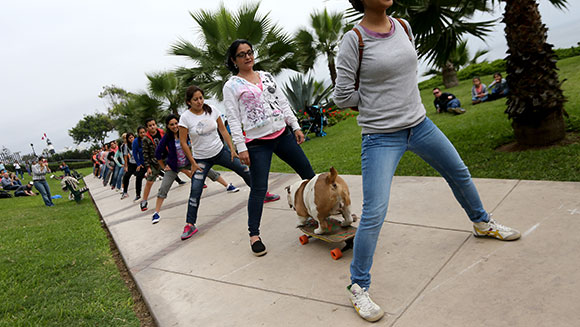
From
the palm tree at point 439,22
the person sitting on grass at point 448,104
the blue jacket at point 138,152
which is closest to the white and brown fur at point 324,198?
the palm tree at point 439,22

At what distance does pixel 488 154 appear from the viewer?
220 inches

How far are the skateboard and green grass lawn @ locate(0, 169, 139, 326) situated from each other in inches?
61.4

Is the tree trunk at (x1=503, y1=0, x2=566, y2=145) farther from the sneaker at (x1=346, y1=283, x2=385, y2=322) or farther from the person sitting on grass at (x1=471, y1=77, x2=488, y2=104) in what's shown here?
the person sitting on grass at (x1=471, y1=77, x2=488, y2=104)

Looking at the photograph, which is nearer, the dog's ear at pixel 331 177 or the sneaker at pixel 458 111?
the dog's ear at pixel 331 177

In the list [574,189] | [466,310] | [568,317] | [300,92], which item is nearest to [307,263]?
[466,310]

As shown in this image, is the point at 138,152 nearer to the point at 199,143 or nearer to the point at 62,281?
the point at 199,143

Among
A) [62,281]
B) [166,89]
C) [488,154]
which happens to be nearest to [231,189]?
[62,281]

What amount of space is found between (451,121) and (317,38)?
10779mm

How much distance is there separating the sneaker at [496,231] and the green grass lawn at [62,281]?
2678 mm

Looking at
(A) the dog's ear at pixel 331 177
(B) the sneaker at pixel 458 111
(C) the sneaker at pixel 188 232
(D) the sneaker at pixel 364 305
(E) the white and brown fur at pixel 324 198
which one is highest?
(A) the dog's ear at pixel 331 177

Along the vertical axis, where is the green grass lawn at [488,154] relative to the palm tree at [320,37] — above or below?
below

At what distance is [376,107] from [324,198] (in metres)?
0.98

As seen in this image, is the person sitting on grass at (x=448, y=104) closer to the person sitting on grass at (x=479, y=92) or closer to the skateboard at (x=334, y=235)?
the person sitting on grass at (x=479, y=92)

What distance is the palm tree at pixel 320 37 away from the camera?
18344 millimetres
